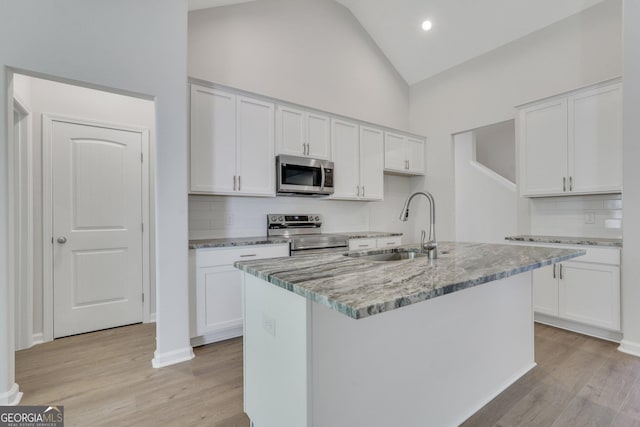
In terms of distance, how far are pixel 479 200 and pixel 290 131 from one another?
3278 mm

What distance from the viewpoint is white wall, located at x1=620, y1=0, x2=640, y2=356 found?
7.97ft

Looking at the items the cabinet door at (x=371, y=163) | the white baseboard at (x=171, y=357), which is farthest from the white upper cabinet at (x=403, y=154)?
the white baseboard at (x=171, y=357)

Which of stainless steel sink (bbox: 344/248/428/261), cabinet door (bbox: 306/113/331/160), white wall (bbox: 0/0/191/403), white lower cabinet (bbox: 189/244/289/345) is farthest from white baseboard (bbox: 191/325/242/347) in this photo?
cabinet door (bbox: 306/113/331/160)

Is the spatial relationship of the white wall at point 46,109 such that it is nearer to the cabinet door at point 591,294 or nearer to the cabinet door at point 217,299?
the cabinet door at point 217,299

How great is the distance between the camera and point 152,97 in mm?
2283

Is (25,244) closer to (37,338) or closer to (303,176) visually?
(37,338)

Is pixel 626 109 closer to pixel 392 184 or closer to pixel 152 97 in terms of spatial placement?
pixel 392 184

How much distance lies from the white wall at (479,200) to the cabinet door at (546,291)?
1.29m

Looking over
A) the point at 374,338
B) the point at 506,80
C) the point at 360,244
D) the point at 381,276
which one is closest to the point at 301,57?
the point at 360,244

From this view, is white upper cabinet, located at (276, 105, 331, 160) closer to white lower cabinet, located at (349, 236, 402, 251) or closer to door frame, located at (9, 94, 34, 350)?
white lower cabinet, located at (349, 236, 402, 251)

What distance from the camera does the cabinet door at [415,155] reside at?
448 cm

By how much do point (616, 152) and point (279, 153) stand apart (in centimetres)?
319

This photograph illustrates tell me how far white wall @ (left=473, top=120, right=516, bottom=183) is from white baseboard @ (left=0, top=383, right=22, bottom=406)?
7.26 m

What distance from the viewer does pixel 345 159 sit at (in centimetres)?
378
